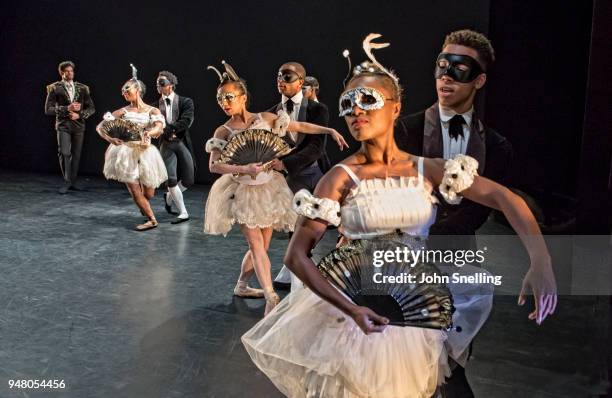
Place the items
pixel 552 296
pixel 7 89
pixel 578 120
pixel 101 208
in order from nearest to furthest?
pixel 552 296, pixel 578 120, pixel 101 208, pixel 7 89

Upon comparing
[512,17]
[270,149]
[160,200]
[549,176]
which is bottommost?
[160,200]

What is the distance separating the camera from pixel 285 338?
8.78ft

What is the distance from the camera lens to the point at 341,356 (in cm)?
255

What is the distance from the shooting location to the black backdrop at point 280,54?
701cm

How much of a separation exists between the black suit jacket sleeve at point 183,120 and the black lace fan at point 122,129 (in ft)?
1.79

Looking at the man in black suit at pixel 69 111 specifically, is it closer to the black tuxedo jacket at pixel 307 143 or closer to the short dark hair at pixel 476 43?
the black tuxedo jacket at pixel 307 143

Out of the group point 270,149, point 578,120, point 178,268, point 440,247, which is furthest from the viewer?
point 578,120

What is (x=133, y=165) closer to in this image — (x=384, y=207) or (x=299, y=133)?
(x=299, y=133)

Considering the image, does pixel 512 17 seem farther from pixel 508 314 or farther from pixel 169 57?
pixel 169 57

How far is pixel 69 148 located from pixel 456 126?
8.12 meters

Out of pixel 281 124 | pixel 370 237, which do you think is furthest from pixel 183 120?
pixel 370 237

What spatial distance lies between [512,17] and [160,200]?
5.42m

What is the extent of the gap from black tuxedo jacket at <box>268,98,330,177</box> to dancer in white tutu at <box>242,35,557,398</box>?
275 centimetres

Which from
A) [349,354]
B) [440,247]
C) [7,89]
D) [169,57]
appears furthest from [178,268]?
[7,89]
